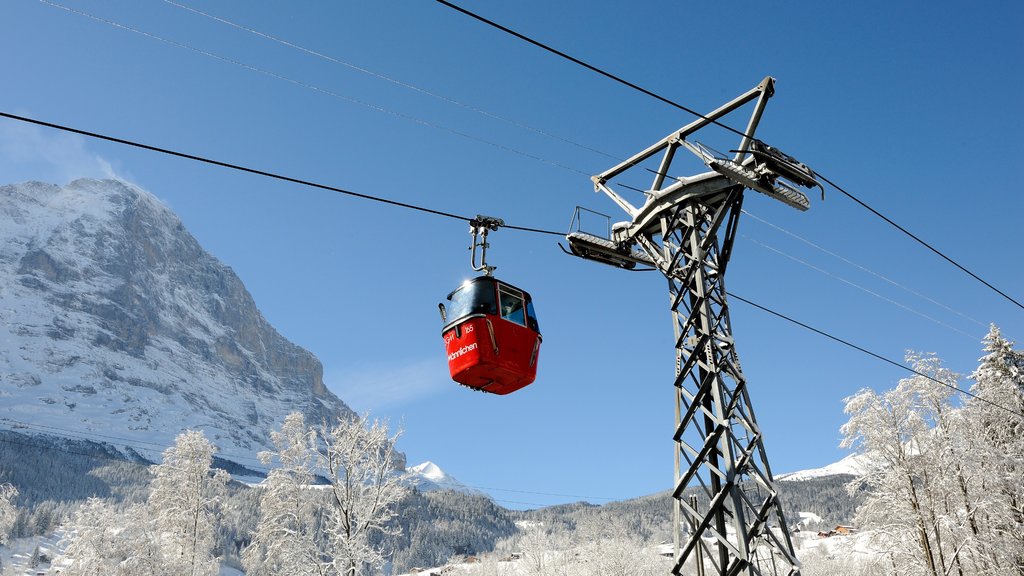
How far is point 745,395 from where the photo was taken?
11.6 meters

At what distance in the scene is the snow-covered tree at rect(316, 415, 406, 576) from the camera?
96.9ft

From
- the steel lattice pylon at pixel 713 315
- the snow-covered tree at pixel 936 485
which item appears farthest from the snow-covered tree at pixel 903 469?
the steel lattice pylon at pixel 713 315

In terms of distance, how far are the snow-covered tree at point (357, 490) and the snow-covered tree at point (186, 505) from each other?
9.48 meters

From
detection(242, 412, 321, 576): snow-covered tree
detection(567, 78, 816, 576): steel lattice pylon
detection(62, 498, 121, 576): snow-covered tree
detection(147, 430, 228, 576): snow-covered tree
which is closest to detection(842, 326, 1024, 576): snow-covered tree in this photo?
detection(567, 78, 816, 576): steel lattice pylon

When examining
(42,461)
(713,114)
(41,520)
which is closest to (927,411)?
(713,114)

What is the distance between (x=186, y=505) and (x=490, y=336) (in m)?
30.5

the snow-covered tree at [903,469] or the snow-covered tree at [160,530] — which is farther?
the snow-covered tree at [160,530]

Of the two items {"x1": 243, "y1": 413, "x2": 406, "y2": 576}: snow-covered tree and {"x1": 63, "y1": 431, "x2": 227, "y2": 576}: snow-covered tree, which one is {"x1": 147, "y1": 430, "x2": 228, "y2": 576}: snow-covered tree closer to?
{"x1": 63, "y1": 431, "x2": 227, "y2": 576}: snow-covered tree

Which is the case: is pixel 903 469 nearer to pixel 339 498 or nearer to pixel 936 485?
pixel 936 485

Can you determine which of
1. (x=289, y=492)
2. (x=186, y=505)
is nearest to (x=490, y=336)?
(x=289, y=492)

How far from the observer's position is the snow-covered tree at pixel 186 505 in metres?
36.1

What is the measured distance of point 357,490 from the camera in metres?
30.8

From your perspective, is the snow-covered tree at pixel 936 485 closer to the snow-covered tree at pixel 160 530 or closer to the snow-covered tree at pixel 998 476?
the snow-covered tree at pixel 998 476

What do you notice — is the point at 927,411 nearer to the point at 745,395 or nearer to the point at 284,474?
the point at 745,395
